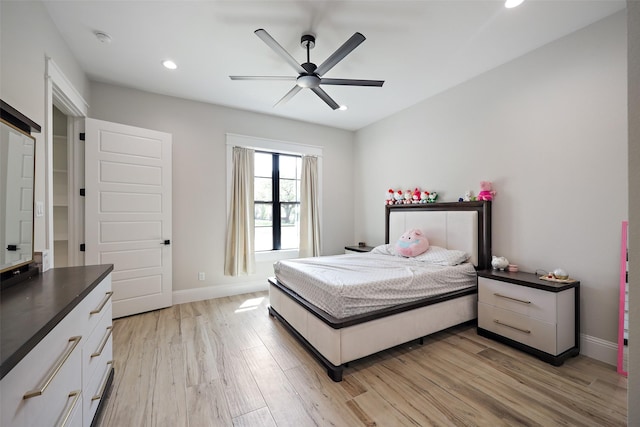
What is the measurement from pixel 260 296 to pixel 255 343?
1487mm

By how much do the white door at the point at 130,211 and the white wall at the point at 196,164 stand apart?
250mm

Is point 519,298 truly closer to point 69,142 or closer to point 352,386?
point 352,386

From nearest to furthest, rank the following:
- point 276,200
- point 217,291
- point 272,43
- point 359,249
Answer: point 272,43, point 217,291, point 359,249, point 276,200

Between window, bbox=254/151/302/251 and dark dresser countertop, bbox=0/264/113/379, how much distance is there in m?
2.73

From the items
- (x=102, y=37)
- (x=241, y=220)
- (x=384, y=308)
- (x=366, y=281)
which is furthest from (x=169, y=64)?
(x=384, y=308)

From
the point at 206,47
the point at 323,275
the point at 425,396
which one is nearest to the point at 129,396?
the point at 323,275

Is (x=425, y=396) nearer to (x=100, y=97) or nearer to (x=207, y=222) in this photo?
(x=207, y=222)

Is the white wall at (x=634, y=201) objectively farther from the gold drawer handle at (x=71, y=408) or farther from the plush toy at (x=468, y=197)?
the plush toy at (x=468, y=197)

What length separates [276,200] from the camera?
4.55m

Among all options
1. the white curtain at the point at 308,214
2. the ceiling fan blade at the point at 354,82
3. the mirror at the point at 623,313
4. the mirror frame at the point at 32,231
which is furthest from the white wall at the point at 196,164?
the mirror at the point at 623,313

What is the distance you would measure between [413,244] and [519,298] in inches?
45.9

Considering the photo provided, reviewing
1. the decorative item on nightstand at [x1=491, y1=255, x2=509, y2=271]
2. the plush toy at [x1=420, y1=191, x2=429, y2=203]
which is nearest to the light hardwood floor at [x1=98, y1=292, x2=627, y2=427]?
the decorative item on nightstand at [x1=491, y1=255, x2=509, y2=271]

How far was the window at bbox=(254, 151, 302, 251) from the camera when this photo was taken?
14.5ft

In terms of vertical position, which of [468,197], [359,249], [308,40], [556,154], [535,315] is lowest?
[535,315]
